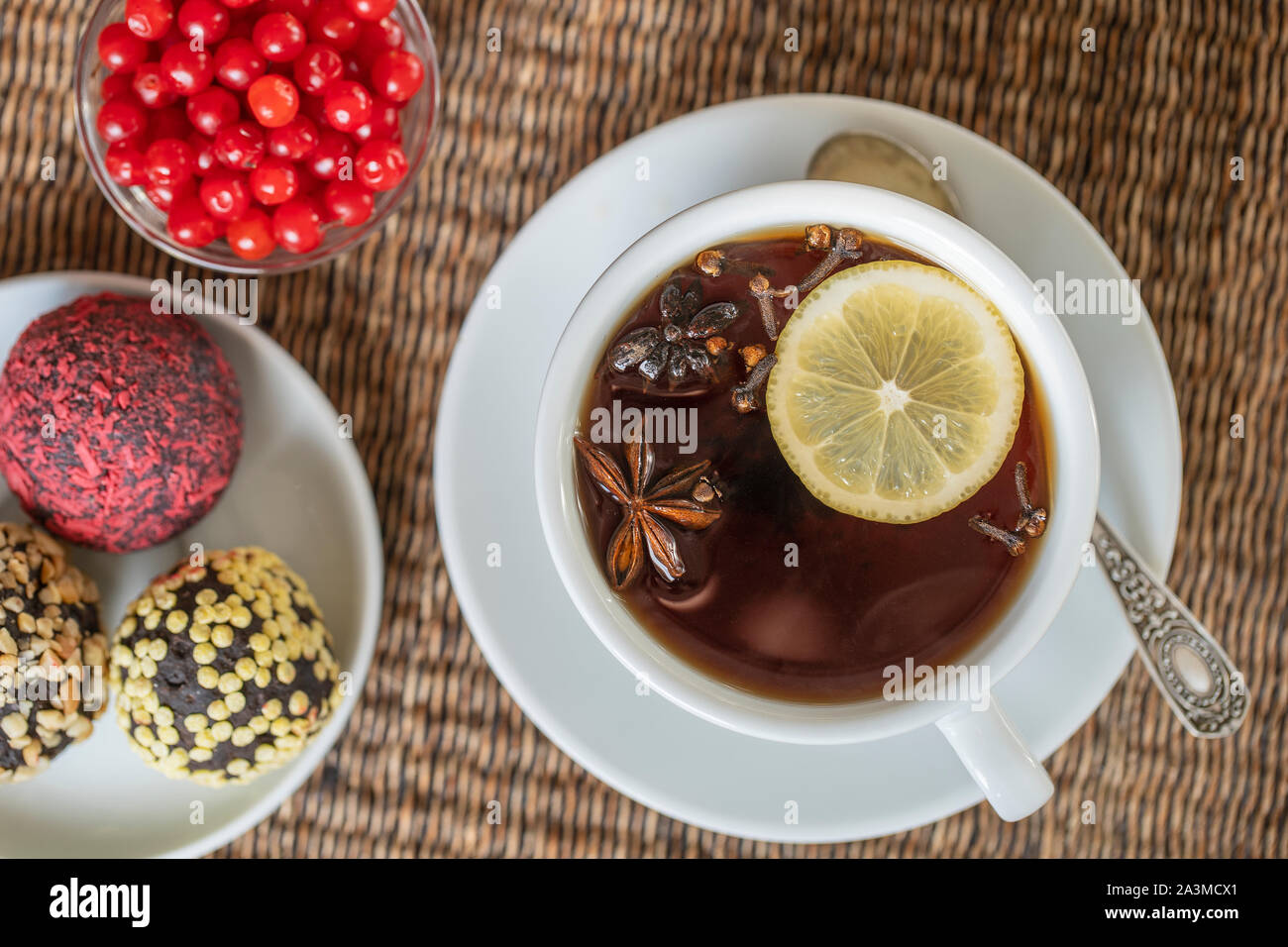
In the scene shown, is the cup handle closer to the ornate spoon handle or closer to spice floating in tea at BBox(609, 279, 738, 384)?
the ornate spoon handle

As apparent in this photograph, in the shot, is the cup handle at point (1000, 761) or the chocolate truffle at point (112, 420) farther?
the chocolate truffle at point (112, 420)

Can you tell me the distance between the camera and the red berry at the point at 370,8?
1.00 metres

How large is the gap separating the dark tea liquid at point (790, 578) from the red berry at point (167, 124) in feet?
1.89

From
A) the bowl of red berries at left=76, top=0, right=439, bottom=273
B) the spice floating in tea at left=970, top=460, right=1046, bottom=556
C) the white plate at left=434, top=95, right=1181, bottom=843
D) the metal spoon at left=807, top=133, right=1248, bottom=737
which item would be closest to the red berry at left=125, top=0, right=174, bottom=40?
the bowl of red berries at left=76, top=0, right=439, bottom=273

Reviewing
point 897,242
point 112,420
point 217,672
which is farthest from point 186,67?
point 897,242

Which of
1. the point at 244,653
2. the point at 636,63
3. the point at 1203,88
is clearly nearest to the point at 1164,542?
the point at 1203,88

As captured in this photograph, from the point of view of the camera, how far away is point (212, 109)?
984mm

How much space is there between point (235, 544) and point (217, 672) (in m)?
0.18

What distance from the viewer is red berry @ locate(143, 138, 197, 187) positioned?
3.26 feet

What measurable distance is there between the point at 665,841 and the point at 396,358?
654 mm

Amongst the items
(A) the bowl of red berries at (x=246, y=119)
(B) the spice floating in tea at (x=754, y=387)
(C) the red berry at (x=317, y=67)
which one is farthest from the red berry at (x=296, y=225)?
(B) the spice floating in tea at (x=754, y=387)

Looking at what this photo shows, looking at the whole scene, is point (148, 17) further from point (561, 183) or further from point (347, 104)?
point (561, 183)

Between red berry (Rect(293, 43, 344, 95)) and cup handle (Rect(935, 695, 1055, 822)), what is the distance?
2.75ft

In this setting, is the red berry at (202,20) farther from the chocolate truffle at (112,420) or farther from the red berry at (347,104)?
the chocolate truffle at (112,420)
